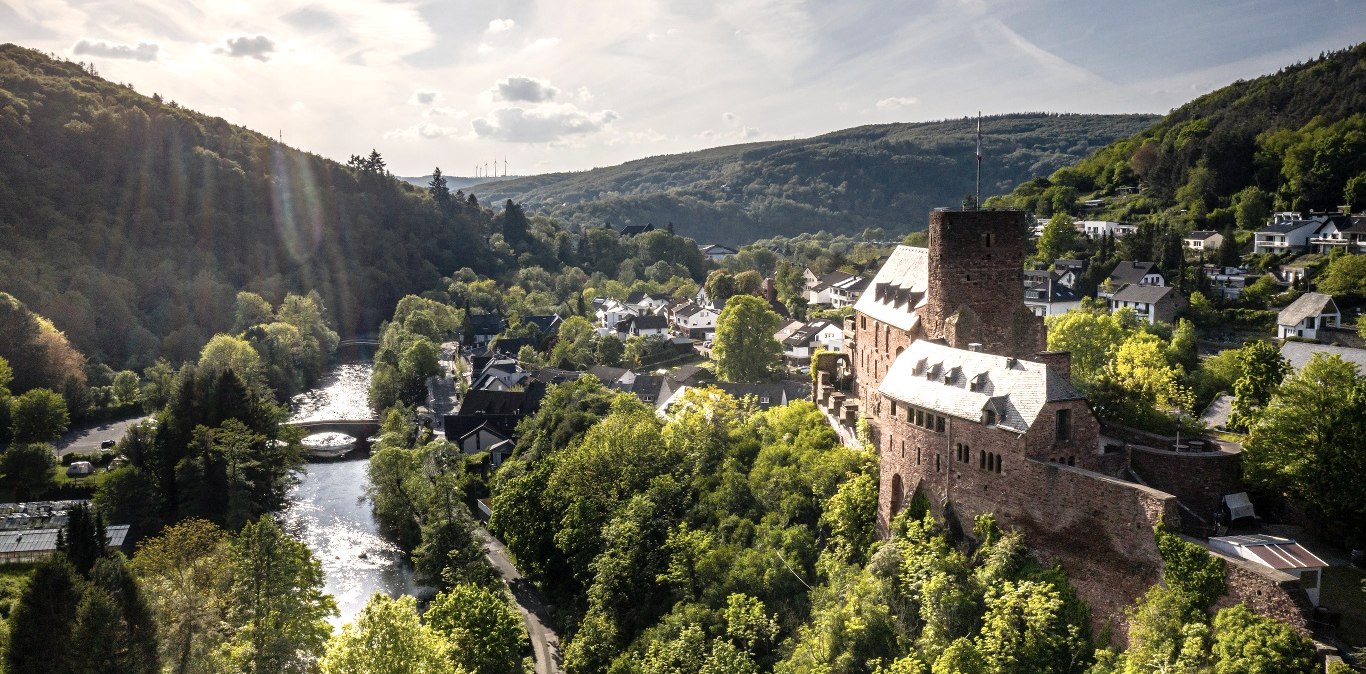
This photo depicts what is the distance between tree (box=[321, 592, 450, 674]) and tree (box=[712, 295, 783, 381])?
163 feet

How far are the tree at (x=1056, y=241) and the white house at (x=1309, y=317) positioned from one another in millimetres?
27420

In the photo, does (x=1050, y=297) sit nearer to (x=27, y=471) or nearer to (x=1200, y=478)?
(x=1200, y=478)

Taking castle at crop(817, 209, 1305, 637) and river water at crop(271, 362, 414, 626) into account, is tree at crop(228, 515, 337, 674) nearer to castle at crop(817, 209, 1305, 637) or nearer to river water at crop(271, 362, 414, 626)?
river water at crop(271, 362, 414, 626)

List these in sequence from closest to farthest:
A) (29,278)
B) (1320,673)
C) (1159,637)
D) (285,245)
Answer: (1320,673), (1159,637), (29,278), (285,245)

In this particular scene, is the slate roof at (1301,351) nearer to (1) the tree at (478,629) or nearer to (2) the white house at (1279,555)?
(2) the white house at (1279,555)

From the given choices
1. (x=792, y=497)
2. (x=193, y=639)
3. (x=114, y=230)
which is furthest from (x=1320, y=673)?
(x=114, y=230)

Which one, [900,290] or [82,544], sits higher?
[900,290]

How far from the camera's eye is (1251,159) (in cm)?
10012

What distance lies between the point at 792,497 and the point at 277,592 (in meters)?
22.0

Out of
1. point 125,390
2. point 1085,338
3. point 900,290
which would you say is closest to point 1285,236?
point 1085,338

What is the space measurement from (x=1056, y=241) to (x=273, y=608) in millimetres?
78511

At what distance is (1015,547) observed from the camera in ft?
105

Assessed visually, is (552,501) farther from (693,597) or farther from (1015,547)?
(1015,547)

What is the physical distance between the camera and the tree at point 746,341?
81562 millimetres
